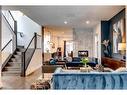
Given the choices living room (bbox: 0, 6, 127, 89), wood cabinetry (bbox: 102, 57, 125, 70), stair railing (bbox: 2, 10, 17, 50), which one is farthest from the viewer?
stair railing (bbox: 2, 10, 17, 50)

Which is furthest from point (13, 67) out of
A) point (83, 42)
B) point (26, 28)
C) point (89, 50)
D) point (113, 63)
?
point (89, 50)

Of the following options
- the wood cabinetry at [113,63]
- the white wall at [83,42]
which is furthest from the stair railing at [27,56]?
the white wall at [83,42]

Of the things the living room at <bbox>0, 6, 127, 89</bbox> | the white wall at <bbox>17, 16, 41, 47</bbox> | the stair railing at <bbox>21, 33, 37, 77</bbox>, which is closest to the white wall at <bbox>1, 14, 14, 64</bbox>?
the stair railing at <bbox>21, 33, 37, 77</bbox>

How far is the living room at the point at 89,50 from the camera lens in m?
5.25

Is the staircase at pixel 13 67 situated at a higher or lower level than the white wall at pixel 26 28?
lower

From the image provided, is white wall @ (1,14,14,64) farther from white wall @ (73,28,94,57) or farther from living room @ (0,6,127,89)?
white wall @ (73,28,94,57)

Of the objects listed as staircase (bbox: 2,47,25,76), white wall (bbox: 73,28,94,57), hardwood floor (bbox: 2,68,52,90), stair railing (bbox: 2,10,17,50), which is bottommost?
hardwood floor (bbox: 2,68,52,90)

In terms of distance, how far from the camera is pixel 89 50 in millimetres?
15914

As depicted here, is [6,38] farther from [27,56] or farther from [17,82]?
[17,82]

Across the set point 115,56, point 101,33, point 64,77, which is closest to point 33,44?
point 101,33

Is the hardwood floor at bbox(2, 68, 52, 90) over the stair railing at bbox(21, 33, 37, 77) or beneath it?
beneath

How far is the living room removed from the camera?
5254mm

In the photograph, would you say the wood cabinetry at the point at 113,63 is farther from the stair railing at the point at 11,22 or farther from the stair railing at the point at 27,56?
the stair railing at the point at 11,22
